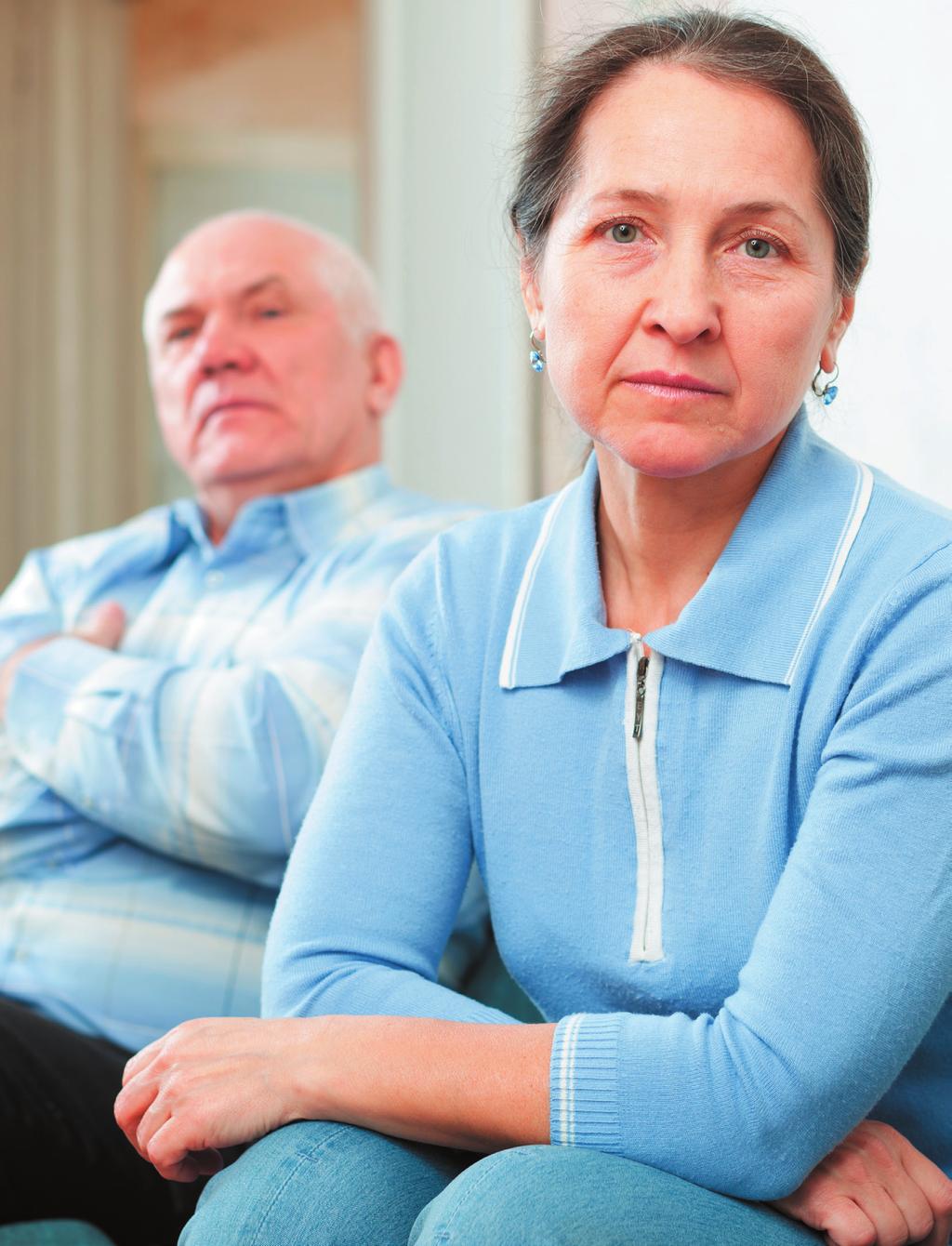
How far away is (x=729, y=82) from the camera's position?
981mm

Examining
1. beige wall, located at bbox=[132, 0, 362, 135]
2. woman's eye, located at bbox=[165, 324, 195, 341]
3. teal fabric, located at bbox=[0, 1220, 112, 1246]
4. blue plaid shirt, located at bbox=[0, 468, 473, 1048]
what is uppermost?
beige wall, located at bbox=[132, 0, 362, 135]

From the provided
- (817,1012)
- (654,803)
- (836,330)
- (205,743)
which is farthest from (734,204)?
(205,743)

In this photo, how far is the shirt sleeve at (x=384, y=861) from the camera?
104 cm

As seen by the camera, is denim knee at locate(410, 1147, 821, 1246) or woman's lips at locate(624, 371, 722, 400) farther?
woman's lips at locate(624, 371, 722, 400)

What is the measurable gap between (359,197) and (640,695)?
8.42 ft

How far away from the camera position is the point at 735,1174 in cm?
87

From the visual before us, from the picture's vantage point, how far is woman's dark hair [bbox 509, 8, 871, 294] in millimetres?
989

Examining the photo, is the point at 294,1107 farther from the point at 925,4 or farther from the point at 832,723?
the point at 925,4

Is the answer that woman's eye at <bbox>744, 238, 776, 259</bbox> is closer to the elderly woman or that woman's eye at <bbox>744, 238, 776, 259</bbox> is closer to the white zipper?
the elderly woman

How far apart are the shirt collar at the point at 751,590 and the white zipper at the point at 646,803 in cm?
3

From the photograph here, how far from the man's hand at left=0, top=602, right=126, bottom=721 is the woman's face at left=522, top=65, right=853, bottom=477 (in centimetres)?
91

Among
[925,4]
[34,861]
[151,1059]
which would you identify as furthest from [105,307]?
[151,1059]

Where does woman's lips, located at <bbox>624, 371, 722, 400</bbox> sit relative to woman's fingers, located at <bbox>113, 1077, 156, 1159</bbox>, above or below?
above

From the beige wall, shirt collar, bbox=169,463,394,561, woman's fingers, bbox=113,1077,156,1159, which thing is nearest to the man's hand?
shirt collar, bbox=169,463,394,561
